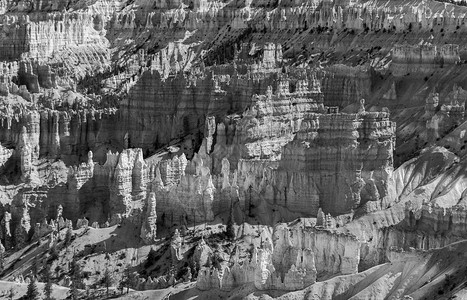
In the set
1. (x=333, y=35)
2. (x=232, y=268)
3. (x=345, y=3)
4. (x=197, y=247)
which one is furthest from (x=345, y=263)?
(x=345, y=3)

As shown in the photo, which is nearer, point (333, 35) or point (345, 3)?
point (333, 35)

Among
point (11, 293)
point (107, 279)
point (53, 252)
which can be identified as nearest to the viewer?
point (11, 293)

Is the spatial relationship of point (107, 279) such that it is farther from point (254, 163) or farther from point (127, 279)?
point (254, 163)

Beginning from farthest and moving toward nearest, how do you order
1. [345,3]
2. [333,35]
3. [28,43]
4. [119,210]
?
[28,43]
[345,3]
[333,35]
[119,210]

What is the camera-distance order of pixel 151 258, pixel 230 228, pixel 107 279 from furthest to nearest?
pixel 230 228, pixel 151 258, pixel 107 279

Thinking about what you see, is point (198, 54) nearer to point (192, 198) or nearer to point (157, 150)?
point (157, 150)

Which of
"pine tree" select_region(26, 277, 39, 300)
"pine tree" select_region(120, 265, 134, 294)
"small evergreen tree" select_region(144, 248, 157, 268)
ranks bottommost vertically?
"pine tree" select_region(26, 277, 39, 300)

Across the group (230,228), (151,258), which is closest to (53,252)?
(151,258)

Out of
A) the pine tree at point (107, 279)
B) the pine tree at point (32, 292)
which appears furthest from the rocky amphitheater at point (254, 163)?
the pine tree at point (32, 292)

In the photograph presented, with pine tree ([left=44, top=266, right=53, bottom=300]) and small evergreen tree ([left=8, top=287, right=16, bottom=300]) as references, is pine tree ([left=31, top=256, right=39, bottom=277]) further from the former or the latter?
small evergreen tree ([left=8, top=287, right=16, bottom=300])

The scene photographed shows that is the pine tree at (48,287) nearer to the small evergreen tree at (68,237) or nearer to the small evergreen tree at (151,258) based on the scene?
the small evergreen tree at (68,237)

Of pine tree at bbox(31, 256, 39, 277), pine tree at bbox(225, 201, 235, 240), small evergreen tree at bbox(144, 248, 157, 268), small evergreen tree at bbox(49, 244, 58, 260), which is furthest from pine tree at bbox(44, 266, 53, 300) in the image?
pine tree at bbox(225, 201, 235, 240)
